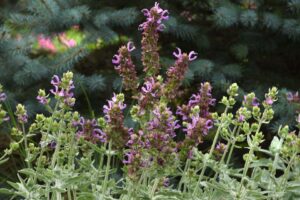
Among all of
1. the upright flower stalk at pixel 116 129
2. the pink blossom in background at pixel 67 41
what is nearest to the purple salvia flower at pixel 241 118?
the upright flower stalk at pixel 116 129

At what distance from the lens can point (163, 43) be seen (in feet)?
12.5

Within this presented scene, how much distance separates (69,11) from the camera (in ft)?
11.1

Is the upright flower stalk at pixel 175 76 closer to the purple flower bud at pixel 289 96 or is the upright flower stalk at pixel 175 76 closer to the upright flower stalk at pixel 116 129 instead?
the upright flower stalk at pixel 116 129

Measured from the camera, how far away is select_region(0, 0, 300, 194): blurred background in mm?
3420

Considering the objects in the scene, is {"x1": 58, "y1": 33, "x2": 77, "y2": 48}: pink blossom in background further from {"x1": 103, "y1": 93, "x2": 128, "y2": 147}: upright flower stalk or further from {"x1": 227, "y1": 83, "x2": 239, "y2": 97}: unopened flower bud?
{"x1": 103, "y1": 93, "x2": 128, "y2": 147}: upright flower stalk

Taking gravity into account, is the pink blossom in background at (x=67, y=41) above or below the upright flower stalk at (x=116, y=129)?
below

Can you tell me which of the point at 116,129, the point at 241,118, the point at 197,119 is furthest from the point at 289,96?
the point at 116,129

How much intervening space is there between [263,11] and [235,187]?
1509 mm

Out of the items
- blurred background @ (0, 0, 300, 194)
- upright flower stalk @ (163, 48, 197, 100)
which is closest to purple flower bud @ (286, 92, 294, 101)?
blurred background @ (0, 0, 300, 194)

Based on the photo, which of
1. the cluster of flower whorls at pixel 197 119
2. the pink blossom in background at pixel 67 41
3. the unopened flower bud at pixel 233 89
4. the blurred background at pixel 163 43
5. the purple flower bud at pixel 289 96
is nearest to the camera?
the cluster of flower whorls at pixel 197 119

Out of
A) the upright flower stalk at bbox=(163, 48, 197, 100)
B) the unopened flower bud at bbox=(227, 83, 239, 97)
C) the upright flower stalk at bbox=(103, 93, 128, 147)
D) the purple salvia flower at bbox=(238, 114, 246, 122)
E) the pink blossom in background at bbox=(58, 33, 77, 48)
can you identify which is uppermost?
the upright flower stalk at bbox=(163, 48, 197, 100)

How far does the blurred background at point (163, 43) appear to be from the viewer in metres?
3.42

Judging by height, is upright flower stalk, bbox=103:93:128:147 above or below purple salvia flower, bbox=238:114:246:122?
above

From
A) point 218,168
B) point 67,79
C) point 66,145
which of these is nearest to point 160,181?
point 218,168
